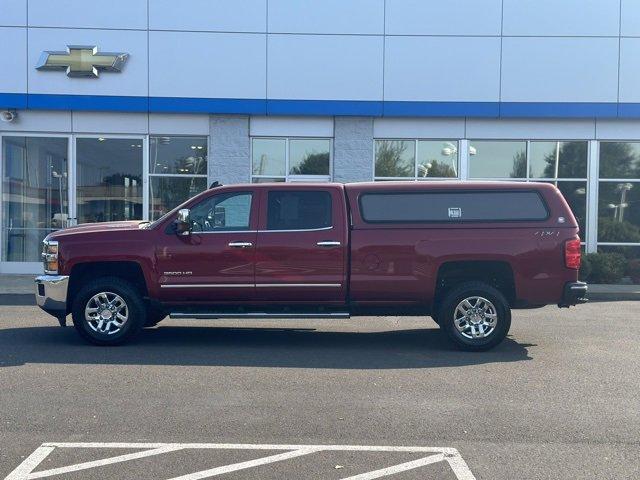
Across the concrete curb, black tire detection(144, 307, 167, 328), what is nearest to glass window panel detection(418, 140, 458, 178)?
the concrete curb

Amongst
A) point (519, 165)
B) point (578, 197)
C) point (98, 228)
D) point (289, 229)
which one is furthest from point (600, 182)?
point (98, 228)

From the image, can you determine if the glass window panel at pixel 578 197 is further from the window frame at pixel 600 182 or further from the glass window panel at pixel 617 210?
the glass window panel at pixel 617 210

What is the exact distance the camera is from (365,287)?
9125 mm

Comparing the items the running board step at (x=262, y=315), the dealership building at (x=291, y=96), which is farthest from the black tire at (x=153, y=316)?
the dealership building at (x=291, y=96)

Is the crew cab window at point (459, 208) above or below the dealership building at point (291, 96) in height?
below

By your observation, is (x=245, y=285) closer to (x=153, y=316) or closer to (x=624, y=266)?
(x=153, y=316)

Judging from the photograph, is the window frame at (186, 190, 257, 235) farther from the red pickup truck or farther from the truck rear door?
the truck rear door

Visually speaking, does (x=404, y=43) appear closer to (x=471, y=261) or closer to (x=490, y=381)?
(x=471, y=261)

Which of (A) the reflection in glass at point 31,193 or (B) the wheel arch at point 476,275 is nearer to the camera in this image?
(B) the wheel arch at point 476,275

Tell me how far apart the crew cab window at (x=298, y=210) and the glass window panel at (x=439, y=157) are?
9.25 meters

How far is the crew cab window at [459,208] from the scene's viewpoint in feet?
30.2

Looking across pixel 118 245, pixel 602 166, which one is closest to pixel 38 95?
pixel 118 245

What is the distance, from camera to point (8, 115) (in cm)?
1775

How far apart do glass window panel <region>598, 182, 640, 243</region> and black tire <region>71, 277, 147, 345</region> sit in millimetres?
12952
